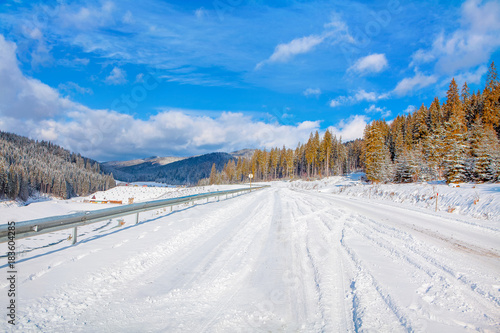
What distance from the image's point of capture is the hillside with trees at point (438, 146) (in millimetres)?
28644

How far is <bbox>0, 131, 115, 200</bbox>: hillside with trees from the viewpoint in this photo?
80125mm

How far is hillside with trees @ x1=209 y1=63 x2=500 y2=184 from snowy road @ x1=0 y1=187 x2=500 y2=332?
28426 millimetres

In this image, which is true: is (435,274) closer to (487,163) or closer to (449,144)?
(487,163)

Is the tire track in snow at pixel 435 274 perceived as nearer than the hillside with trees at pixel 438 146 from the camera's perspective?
Yes

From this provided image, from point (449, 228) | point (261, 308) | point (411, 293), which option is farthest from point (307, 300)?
point (449, 228)

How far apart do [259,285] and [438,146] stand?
44934mm

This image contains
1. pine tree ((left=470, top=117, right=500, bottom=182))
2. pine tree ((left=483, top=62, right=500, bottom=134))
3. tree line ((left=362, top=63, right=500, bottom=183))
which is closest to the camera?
pine tree ((left=470, top=117, right=500, bottom=182))

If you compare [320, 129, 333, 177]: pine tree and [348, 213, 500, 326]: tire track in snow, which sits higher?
[320, 129, 333, 177]: pine tree

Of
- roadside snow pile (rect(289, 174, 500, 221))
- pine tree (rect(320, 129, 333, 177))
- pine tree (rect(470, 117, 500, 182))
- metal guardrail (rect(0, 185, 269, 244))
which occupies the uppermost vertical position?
pine tree (rect(320, 129, 333, 177))

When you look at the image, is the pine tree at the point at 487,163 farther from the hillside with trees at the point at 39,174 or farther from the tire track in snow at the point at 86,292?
the hillside with trees at the point at 39,174

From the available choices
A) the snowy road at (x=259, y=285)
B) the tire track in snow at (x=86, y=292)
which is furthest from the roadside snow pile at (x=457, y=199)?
the tire track in snow at (x=86, y=292)

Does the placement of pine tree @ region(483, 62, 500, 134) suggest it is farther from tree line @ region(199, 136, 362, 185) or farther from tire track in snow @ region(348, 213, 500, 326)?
tire track in snow @ region(348, 213, 500, 326)

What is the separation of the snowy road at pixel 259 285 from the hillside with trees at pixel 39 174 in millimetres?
101157

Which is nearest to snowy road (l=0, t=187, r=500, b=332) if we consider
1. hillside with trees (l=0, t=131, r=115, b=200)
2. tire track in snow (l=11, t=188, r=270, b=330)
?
tire track in snow (l=11, t=188, r=270, b=330)
